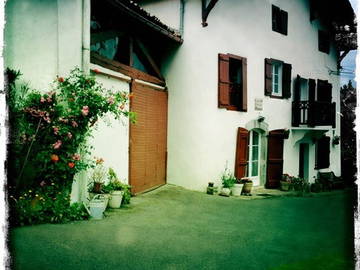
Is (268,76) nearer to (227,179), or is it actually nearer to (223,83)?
(223,83)

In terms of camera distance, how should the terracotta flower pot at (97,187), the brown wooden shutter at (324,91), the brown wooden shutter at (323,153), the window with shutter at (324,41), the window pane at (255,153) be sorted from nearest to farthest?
the terracotta flower pot at (97,187) → the window pane at (255,153) → the brown wooden shutter at (323,153) → the brown wooden shutter at (324,91) → the window with shutter at (324,41)

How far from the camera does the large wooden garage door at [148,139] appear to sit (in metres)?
9.05

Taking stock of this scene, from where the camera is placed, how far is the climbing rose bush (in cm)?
575

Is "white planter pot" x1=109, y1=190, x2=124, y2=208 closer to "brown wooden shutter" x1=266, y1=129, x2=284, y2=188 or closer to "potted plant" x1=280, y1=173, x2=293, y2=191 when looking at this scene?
"brown wooden shutter" x1=266, y1=129, x2=284, y2=188

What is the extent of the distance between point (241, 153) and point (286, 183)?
7.34 feet

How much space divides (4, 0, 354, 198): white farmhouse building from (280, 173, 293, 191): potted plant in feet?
0.64

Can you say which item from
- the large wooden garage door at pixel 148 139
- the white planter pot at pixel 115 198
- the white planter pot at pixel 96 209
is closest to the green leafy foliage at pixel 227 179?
the large wooden garage door at pixel 148 139

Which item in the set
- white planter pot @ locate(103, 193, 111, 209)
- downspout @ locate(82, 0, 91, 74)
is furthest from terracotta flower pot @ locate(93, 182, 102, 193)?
downspout @ locate(82, 0, 91, 74)

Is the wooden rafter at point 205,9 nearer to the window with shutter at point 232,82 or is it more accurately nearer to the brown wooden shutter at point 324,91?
the window with shutter at point 232,82

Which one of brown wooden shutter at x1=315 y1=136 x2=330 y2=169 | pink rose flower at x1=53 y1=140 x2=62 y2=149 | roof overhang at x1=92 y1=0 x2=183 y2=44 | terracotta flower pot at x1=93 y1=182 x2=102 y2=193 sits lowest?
terracotta flower pot at x1=93 y1=182 x2=102 y2=193

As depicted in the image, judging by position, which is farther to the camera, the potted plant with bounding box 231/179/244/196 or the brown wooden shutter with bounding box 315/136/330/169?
the brown wooden shutter with bounding box 315/136/330/169

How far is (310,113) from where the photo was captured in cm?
1343

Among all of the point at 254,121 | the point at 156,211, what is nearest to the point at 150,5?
the point at 254,121

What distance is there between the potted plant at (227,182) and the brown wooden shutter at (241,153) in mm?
305
